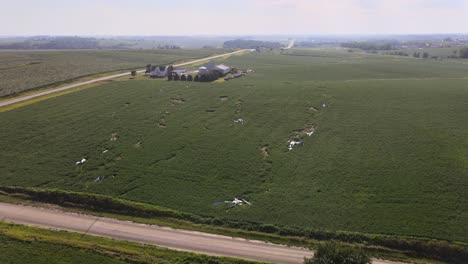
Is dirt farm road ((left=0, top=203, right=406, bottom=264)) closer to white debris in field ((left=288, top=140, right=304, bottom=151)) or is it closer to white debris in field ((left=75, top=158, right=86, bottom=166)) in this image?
white debris in field ((left=75, top=158, right=86, bottom=166))

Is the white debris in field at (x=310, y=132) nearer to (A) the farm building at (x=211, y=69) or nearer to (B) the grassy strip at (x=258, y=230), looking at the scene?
(B) the grassy strip at (x=258, y=230)

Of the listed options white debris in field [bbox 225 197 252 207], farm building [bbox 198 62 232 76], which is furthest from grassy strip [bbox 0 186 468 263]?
farm building [bbox 198 62 232 76]

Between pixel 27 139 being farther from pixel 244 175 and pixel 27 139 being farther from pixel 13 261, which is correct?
pixel 244 175

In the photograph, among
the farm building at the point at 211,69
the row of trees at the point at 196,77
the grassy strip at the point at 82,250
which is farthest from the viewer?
the farm building at the point at 211,69

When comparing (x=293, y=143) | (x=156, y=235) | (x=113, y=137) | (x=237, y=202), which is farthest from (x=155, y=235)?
(x=113, y=137)

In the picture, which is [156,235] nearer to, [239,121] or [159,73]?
[239,121]

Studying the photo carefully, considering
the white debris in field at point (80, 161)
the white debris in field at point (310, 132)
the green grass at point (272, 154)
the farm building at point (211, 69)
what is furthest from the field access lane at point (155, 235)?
the farm building at point (211, 69)
